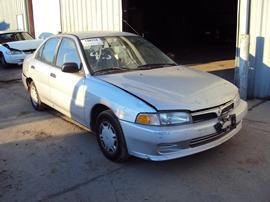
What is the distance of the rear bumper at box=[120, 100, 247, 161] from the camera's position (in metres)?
3.14

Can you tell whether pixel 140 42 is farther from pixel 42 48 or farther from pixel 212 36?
pixel 212 36

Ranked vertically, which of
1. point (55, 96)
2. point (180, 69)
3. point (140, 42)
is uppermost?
point (140, 42)

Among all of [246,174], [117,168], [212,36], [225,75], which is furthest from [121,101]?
[212,36]

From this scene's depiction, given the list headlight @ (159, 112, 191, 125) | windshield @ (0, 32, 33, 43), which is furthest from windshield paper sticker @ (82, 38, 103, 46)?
windshield @ (0, 32, 33, 43)

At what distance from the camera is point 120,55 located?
Result: 4512mm

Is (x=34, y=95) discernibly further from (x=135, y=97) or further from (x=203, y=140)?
(x=203, y=140)

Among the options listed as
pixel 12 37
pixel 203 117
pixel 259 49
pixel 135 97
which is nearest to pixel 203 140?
pixel 203 117

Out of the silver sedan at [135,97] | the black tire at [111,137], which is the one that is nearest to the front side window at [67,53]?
the silver sedan at [135,97]

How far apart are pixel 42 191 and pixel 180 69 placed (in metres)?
2.70

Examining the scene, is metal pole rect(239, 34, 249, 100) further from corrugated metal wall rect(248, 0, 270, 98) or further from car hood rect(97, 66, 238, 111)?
car hood rect(97, 66, 238, 111)

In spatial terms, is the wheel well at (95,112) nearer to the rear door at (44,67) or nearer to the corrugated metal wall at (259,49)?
the rear door at (44,67)

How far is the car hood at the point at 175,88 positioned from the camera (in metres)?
3.33

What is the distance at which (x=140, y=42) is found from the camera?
5.06 meters

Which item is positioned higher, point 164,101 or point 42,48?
point 42,48
